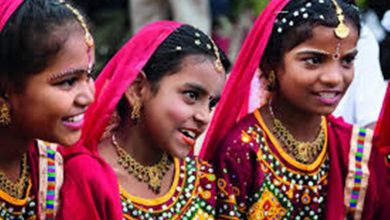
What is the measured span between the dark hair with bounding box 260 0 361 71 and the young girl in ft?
2.74

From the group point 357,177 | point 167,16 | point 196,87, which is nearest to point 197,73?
point 196,87

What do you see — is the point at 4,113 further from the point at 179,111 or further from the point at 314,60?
the point at 314,60

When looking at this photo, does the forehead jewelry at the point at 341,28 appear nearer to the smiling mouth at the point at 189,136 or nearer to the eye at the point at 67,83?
the smiling mouth at the point at 189,136

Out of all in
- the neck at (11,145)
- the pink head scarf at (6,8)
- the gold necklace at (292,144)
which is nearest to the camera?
the pink head scarf at (6,8)

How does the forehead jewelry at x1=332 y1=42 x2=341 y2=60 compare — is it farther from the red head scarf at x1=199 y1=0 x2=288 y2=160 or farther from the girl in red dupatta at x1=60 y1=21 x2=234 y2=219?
the girl in red dupatta at x1=60 y1=21 x2=234 y2=219

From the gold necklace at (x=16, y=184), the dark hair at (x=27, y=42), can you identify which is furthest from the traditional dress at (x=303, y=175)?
the dark hair at (x=27, y=42)

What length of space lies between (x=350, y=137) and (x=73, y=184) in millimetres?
1145

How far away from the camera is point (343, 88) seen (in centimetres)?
363

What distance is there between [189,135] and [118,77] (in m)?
0.30

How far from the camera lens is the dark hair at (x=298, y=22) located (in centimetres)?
361

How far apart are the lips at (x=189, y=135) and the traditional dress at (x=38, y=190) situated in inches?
16.6

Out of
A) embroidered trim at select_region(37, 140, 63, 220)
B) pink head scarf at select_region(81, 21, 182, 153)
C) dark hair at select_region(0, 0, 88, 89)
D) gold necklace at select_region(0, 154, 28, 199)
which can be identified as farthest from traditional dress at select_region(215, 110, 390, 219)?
dark hair at select_region(0, 0, 88, 89)

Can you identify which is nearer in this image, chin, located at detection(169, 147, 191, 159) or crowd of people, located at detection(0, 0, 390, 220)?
crowd of people, located at detection(0, 0, 390, 220)

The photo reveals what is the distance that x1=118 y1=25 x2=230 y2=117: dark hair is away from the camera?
3.40 m
